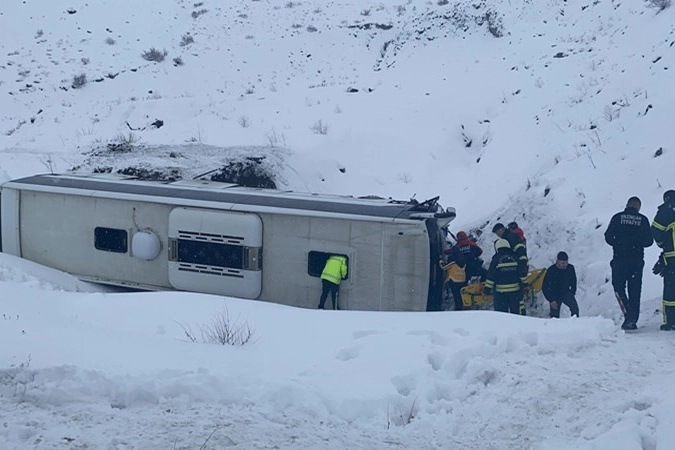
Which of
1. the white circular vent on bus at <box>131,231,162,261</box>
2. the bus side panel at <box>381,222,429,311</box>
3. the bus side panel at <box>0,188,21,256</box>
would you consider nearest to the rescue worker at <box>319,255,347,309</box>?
the bus side panel at <box>381,222,429,311</box>

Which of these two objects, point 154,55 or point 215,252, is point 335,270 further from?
point 154,55

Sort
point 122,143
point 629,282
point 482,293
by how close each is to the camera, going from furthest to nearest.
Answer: point 122,143 < point 482,293 < point 629,282

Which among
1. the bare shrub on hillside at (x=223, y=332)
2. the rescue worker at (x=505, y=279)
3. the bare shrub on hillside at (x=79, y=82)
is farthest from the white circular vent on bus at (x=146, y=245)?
the bare shrub on hillside at (x=79, y=82)

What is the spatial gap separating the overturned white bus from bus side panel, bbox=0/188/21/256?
0.07ft

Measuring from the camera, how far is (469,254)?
12.1 meters

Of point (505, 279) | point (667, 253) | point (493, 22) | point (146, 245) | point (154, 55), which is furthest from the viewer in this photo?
point (154, 55)

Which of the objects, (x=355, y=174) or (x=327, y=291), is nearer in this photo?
(x=327, y=291)

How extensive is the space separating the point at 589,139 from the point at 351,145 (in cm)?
611

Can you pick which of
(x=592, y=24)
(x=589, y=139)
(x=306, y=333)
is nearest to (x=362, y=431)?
(x=306, y=333)

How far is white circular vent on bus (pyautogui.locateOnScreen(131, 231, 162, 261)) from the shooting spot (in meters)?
12.7

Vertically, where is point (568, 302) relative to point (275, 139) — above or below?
below

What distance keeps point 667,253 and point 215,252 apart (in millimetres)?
6596

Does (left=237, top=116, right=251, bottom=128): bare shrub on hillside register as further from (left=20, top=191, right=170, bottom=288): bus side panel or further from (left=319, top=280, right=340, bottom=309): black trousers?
(left=319, top=280, right=340, bottom=309): black trousers

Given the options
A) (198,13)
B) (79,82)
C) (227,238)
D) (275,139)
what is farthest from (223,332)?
(198,13)
